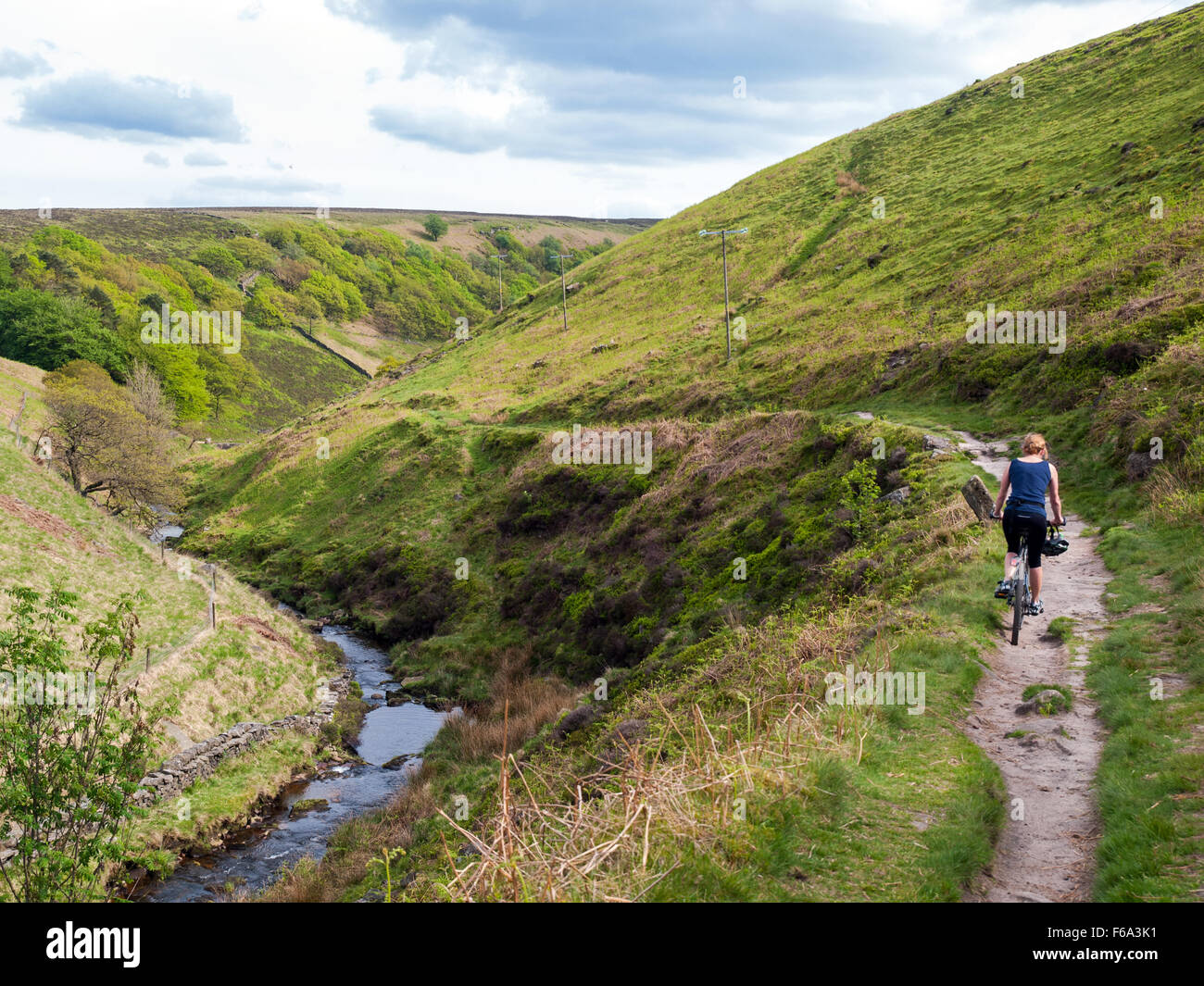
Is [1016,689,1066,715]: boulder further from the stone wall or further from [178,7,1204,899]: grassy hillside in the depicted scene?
the stone wall

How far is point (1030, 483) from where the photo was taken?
11.0m

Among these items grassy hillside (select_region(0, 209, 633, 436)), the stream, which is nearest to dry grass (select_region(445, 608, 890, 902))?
the stream

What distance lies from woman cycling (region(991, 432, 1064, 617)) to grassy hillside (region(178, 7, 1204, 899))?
1.28 metres

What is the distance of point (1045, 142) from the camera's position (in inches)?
2420

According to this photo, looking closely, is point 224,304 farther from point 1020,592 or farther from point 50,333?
point 1020,592

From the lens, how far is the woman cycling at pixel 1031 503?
10914mm

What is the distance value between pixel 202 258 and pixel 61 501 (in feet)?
467

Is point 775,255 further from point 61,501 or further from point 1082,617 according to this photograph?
point 1082,617

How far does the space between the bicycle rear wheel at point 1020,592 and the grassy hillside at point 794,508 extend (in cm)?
45

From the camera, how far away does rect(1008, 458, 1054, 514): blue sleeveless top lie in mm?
10906

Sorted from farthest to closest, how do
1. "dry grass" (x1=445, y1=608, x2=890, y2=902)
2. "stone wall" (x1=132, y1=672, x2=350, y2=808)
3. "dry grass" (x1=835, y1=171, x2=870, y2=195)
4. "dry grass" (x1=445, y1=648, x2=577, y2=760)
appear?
"dry grass" (x1=835, y1=171, x2=870, y2=195), "dry grass" (x1=445, y1=648, x2=577, y2=760), "stone wall" (x1=132, y1=672, x2=350, y2=808), "dry grass" (x1=445, y1=608, x2=890, y2=902)

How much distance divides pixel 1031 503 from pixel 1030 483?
274 mm

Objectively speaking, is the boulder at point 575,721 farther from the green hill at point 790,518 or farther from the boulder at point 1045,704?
the boulder at point 1045,704
